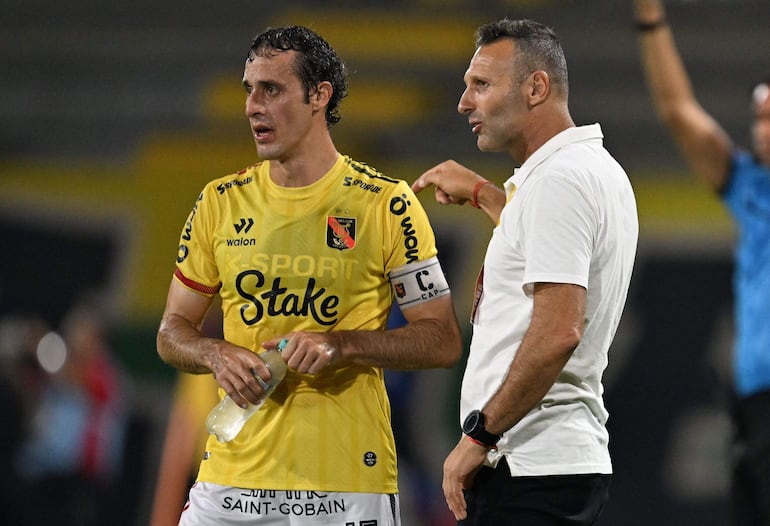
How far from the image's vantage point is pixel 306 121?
3857 mm

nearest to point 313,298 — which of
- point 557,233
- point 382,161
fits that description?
point 557,233

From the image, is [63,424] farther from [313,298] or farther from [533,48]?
[533,48]

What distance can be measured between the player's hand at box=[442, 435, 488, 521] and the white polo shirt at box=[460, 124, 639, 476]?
0.11 m

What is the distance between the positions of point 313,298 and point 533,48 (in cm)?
101

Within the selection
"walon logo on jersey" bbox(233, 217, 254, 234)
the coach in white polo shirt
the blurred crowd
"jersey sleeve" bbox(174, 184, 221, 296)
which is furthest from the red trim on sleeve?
the blurred crowd

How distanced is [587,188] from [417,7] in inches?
376

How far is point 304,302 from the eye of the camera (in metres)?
3.74

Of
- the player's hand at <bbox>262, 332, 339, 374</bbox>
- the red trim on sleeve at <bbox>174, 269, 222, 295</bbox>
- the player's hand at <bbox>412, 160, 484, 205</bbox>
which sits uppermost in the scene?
the player's hand at <bbox>412, 160, 484, 205</bbox>

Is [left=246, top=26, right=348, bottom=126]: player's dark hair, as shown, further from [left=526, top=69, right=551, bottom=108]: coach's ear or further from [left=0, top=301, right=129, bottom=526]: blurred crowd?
[left=0, top=301, right=129, bottom=526]: blurred crowd

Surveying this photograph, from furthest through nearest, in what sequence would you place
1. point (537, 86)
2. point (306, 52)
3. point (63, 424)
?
point (63, 424) → point (306, 52) → point (537, 86)

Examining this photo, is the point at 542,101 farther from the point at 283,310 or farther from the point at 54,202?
the point at 54,202

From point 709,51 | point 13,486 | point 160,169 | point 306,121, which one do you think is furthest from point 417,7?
point 306,121

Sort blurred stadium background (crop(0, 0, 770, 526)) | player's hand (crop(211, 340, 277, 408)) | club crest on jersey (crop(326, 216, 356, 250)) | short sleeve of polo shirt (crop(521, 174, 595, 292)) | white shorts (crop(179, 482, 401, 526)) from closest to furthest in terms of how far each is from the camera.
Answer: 1. short sleeve of polo shirt (crop(521, 174, 595, 292))
2. player's hand (crop(211, 340, 277, 408))
3. white shorts (crop(179, 482, 401, 526))
4. club crest on jersey (crop(326, 216, 356, 250))
5. blurred stadium background (crop(0, 0, 770, 526))

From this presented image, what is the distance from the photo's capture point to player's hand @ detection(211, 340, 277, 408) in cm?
351
